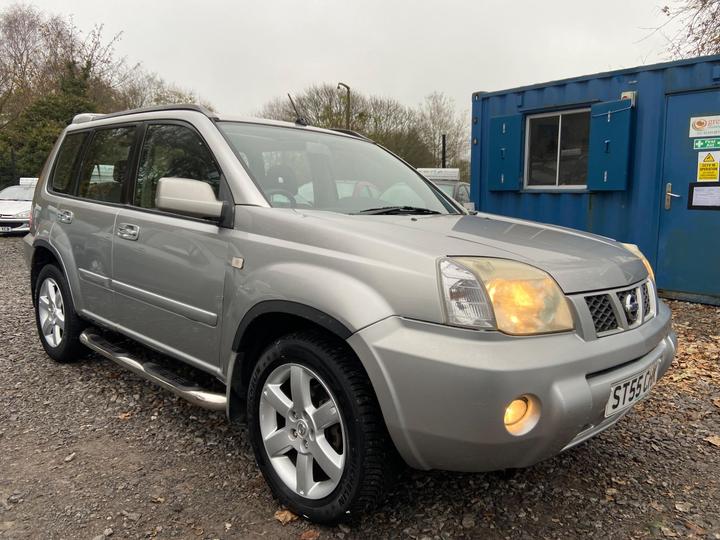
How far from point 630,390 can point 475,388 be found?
0.74 metres

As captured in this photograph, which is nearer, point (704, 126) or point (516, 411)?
point (516, 411)

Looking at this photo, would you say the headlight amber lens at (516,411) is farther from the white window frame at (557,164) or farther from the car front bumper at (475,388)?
the white window frame at (557,164)

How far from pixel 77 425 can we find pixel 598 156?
6.13 m

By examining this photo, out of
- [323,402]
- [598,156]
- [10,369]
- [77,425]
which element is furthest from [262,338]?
[598,156]

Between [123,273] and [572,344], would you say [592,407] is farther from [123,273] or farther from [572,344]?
[123,273]

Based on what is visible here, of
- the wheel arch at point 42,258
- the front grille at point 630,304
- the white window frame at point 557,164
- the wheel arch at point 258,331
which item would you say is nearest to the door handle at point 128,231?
the wheel arch at point 42,258

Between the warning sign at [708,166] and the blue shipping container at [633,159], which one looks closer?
the warning sign at [708,166]

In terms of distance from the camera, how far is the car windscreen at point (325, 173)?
2688 mm

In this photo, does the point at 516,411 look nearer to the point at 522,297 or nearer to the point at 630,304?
the point at 522,297

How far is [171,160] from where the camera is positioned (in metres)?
3.03

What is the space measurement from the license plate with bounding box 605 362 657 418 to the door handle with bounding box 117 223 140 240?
2477 mm

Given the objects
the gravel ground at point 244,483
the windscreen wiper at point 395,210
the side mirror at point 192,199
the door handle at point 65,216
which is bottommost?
the gravel ground at point 244,483

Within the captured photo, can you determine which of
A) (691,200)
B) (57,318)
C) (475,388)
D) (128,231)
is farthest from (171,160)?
(691,200)

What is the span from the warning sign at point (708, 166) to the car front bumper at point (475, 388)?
5.10 m
